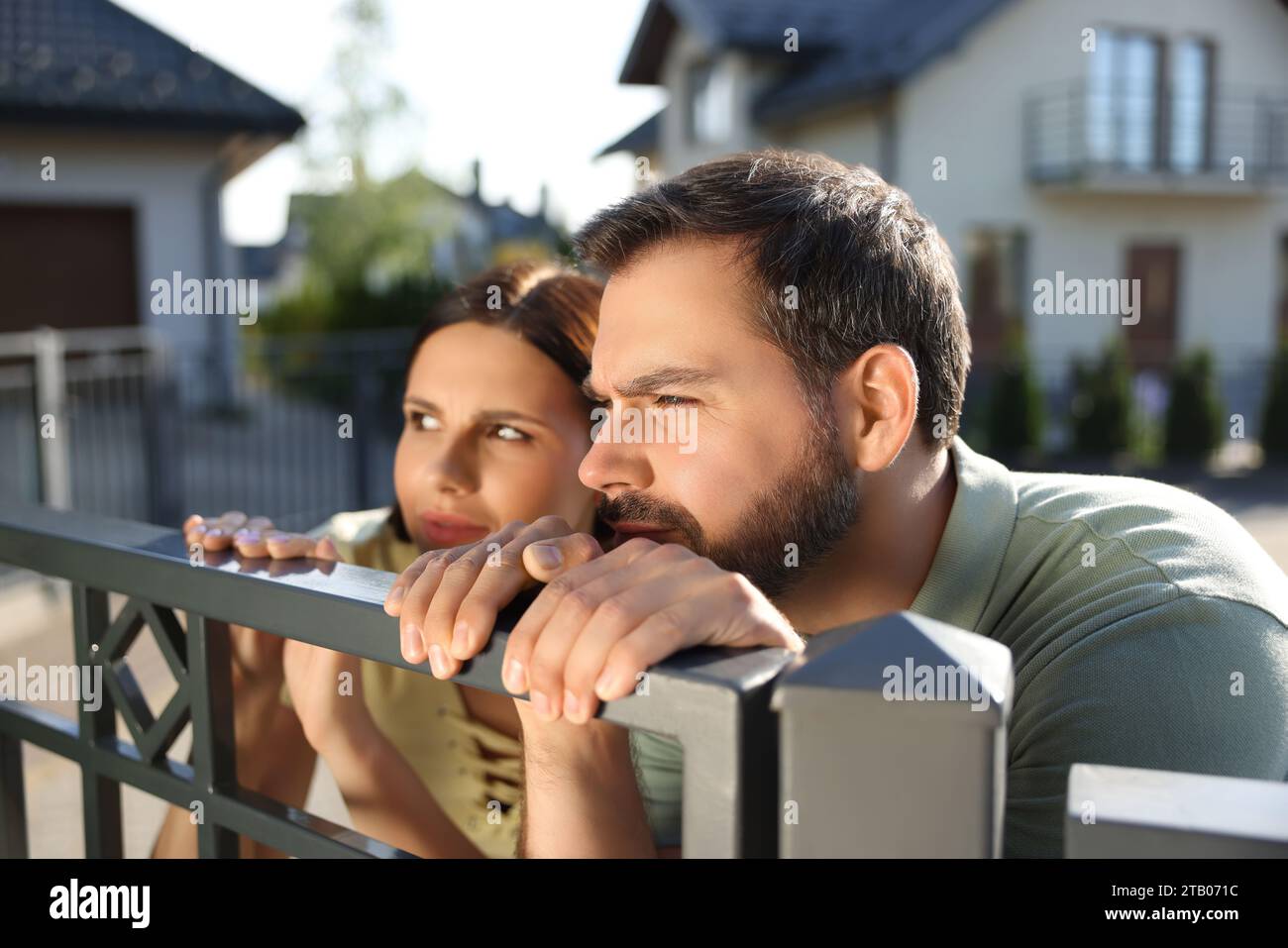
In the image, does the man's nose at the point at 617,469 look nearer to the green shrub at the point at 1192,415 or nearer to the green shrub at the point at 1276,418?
the green shrub at the point at 1192,415

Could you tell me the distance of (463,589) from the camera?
112 centimetres

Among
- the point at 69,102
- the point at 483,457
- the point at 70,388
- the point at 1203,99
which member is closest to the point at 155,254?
the point at 69,102

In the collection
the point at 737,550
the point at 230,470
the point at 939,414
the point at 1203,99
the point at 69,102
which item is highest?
the point at 1203,99

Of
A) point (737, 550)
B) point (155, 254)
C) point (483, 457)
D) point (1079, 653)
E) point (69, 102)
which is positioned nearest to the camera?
point (1079, 653)

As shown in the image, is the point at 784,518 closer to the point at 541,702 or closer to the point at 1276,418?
the point at 541,702

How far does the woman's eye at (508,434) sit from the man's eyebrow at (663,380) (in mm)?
734

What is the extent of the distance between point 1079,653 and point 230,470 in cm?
920

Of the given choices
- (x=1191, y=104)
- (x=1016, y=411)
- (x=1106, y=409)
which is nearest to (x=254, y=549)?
(x=1016, y=411)

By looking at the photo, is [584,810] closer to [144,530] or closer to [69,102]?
[144,530]

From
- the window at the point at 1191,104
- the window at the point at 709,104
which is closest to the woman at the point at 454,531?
the window at the point at 709,104

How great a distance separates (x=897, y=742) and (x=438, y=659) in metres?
0.45

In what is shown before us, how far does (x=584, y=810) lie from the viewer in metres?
1.36

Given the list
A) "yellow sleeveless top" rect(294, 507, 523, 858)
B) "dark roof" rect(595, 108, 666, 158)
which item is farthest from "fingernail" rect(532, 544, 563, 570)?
"dark roof" rect(595, 108, 666, 158)

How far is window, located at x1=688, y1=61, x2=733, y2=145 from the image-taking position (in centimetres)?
2012
